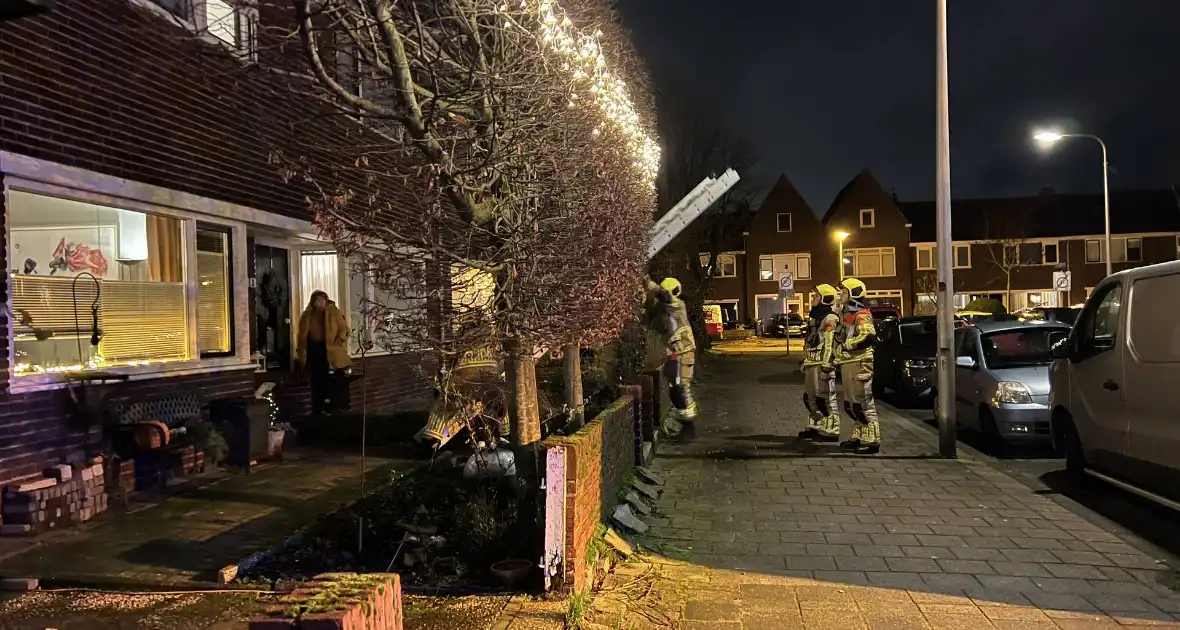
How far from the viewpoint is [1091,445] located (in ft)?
22.8

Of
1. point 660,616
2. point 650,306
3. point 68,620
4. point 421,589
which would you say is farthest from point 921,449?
point 68,620

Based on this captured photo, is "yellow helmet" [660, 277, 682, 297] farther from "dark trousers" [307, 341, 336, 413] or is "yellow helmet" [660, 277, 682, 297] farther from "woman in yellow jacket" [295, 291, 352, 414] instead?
"dark trousers" [307, 341, 336, 413]

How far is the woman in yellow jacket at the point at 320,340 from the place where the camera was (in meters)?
9.16

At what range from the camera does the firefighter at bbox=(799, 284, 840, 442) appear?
30.5ft

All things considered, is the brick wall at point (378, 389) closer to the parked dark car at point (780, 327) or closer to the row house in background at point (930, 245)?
the parked dark car at point (780, 327)

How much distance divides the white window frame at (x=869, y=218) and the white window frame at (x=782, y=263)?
378 centimetres

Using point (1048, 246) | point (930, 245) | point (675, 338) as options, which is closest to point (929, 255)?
point (930, 245)

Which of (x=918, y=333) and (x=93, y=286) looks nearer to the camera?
(x=93, y=286)

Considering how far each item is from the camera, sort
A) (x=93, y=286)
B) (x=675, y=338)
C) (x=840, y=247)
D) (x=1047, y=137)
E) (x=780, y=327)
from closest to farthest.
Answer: (x=93, y=286) < (x=675, y=338) < (x=1047, y=137) < (x=780, y=327) < (x=840, y=247)

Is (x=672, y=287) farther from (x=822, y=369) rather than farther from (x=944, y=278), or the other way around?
(x=944, y=278)

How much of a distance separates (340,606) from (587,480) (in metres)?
2.48

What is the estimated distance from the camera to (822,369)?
30.7ft

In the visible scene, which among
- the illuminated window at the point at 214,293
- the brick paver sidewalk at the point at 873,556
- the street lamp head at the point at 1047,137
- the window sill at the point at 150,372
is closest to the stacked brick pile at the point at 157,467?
the window sill at the point at 150,372

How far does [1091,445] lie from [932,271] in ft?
146
